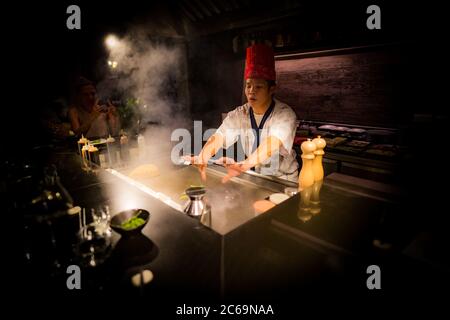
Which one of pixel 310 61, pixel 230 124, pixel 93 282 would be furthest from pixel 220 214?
pixel 310 61

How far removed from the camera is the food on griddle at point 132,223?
53.5 inches

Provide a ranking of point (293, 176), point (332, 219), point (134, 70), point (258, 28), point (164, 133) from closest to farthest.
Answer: point (332, 219) → point (293, 176) → point (258, 28) → point (134, 70) → point (164, 133)

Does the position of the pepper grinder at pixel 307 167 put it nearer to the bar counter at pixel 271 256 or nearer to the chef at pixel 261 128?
the bar counter at pixel 271 256

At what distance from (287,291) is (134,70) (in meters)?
5.67

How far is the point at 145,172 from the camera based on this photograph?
8.18ft

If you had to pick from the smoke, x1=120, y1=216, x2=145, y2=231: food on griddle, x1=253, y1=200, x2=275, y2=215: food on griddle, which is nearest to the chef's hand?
x1=253, y1=200, x2=275, y2=215: food on griddle

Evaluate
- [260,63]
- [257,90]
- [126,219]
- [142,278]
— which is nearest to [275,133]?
[257,90]

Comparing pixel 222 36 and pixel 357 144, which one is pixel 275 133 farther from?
pixel 222 36

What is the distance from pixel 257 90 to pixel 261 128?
1.50 ft

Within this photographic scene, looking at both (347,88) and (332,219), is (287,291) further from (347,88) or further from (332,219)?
(347,88)

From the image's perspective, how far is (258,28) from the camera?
432cm

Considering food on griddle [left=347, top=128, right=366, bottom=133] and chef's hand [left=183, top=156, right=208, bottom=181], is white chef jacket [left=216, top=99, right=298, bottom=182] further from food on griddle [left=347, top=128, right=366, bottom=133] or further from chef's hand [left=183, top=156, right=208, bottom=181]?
food on griddle [left=347, top=128, right=366, bottom=133]

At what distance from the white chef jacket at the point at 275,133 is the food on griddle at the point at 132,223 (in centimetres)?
178
